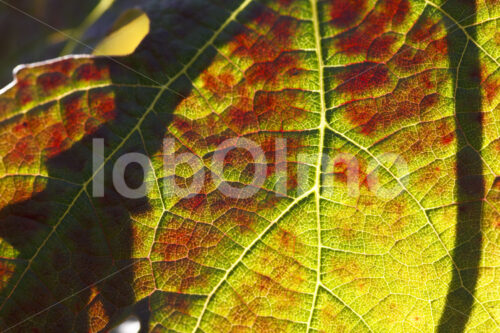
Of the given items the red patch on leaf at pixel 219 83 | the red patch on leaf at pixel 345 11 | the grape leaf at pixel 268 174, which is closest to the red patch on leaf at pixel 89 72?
the grape leaf at pixel 268 174

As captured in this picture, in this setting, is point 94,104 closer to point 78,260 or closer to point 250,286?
point 78,260

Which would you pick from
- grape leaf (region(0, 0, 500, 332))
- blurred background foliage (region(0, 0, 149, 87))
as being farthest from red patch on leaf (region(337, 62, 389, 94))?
blurred background foliage (region(0, 0, 149, 87))

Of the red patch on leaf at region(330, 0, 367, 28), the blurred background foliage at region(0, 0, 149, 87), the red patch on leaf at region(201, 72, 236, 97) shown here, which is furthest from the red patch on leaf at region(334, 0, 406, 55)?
the blurred background foliage at region(0, 0, 149, 87)

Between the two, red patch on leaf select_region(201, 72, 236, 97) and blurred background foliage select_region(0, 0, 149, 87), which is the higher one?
blurred background foliage select_region(0, 0, 149, 87)

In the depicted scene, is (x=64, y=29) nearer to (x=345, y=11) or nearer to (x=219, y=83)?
(x=219, y=83)

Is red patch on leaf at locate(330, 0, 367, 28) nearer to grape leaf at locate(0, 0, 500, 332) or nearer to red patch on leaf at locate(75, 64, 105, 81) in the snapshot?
grape leaf at locate(0, 0, 500, 332)

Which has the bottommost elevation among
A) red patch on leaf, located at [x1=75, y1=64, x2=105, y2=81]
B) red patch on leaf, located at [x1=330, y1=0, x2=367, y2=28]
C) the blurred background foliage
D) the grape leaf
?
the grape leaf

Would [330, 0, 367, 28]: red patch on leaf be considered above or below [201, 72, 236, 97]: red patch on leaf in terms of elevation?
above

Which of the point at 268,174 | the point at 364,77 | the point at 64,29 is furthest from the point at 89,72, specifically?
the point at 364,77

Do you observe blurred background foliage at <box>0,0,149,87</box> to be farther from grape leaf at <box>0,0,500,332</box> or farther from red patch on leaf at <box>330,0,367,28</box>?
red patch on leaf at <box>330,0,367,28</box>
